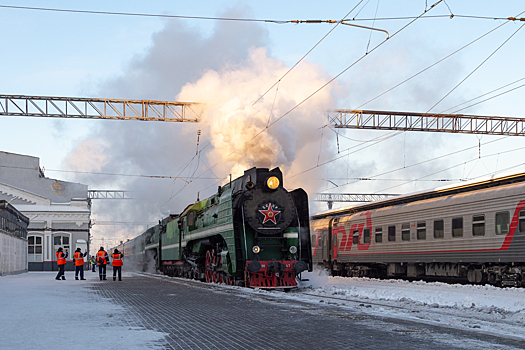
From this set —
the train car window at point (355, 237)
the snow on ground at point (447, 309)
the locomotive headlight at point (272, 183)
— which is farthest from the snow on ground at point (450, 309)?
the train car window at point (355, 237)

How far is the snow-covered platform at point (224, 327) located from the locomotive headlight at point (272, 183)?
5.68m

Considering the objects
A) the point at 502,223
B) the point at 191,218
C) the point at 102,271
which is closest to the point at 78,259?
the point at 102,271

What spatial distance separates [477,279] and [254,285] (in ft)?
25.8

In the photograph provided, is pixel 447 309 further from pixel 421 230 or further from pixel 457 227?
pixel 421 230

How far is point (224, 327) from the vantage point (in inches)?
356

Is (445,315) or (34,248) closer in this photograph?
(445,315)

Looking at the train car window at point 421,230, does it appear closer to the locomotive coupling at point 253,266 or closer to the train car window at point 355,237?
the train car window at point 355,237

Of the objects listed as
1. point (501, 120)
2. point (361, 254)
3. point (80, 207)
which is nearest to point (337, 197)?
point (80, 207)

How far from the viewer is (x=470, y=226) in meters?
19.2

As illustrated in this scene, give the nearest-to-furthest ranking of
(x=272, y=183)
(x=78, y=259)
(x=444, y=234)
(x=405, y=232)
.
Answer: (x=272, y=183)
(x=444, y=234)
(x=405, y=232)
(x=78, y=259)

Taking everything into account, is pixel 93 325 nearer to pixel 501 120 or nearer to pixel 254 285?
pixel 254 285

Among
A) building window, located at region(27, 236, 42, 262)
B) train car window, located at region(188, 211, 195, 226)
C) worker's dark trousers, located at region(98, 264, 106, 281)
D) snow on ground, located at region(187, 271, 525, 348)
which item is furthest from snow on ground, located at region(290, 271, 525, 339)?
building window, located at region(27, 236, 42, 262)

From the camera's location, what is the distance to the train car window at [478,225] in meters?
18.7

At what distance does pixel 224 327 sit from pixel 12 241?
2960 centimetres
